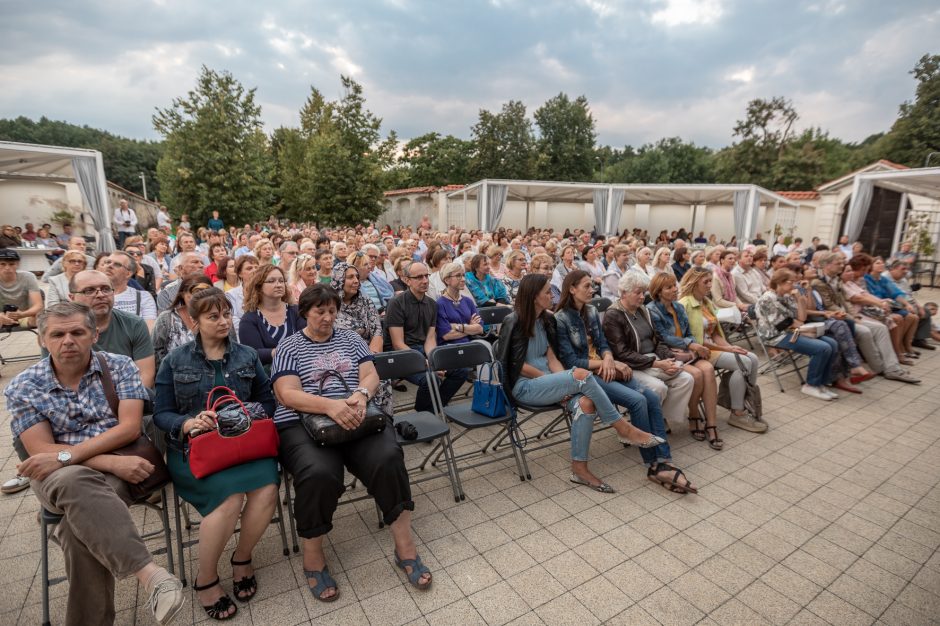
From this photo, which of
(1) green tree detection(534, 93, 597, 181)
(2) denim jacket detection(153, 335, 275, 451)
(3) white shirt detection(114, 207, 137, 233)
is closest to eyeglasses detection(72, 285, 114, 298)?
(2) denim jacket detection(153, 335, 275, 451)

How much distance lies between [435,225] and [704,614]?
74.9 feet

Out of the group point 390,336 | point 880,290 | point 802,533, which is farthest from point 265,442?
point 880,290

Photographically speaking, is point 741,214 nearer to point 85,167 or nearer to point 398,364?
point 398,364

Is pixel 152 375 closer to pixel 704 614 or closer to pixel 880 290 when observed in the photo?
pixel 704 614

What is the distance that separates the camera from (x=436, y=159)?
40750 millimetres

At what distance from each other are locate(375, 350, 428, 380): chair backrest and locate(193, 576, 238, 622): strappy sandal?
5.33ft

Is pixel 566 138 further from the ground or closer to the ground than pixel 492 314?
further from the ground

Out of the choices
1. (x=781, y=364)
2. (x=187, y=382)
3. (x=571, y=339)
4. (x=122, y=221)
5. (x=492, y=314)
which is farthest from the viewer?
(x=122, y=221)

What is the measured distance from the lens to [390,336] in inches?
173

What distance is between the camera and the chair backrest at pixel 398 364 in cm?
345

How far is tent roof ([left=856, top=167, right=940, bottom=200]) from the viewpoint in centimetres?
1112

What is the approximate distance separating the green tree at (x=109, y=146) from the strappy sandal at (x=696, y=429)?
6579 cm

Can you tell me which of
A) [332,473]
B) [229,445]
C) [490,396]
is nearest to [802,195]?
[490,396]

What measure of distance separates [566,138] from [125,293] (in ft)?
146
